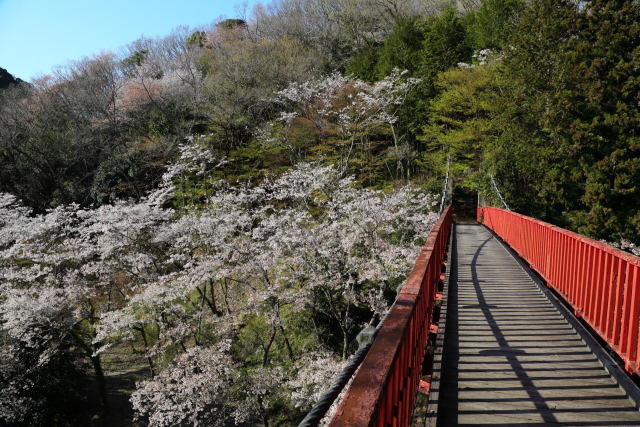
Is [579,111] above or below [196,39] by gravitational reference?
below

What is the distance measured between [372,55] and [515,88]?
53.8ft

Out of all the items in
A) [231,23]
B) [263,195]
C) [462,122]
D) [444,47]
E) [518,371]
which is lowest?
[518,371]

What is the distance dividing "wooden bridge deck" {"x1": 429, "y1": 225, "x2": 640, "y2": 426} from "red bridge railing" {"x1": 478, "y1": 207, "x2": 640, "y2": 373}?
34 centimetres

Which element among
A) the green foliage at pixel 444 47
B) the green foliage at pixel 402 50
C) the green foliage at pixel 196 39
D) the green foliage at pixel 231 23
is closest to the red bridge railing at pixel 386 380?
the green foliage at pixel 444 47

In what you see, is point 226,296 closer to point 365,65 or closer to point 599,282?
point 599,282

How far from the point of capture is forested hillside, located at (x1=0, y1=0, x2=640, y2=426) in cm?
1311

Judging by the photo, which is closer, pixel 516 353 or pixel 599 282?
pixel 599 282

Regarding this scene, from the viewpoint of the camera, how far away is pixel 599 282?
3.68m

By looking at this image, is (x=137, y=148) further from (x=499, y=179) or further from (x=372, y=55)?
(x=499, y=179)

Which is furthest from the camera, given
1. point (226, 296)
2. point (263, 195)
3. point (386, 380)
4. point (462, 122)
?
point (462, 122)

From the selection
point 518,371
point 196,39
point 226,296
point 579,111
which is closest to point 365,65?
point 579,111

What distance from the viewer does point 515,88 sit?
17625 millimetres

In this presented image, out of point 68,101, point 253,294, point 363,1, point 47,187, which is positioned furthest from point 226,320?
point 363,1

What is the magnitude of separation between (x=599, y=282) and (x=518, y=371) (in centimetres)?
131
